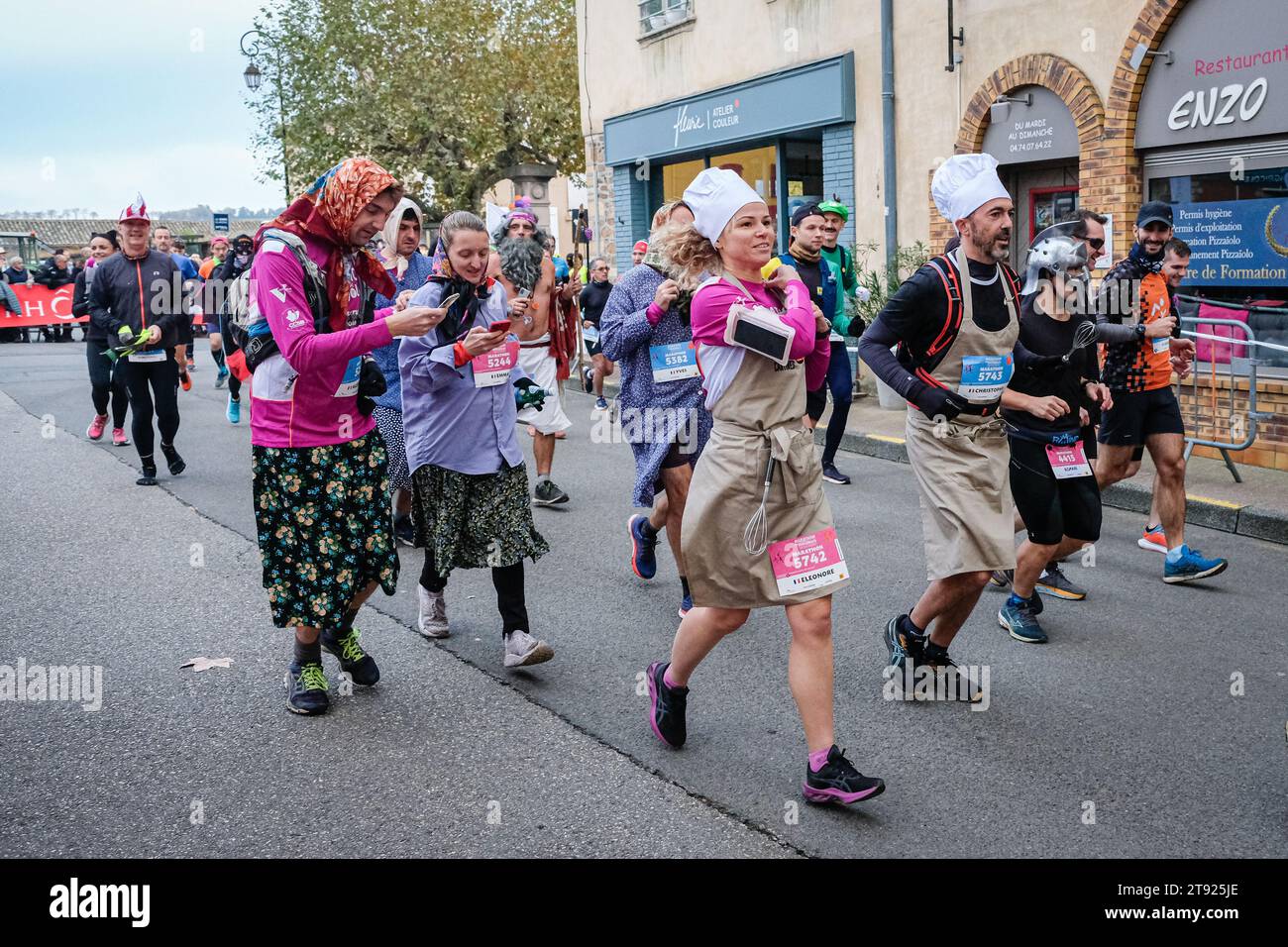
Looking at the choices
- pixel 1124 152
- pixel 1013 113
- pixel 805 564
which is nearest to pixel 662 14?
pixel 1013 113

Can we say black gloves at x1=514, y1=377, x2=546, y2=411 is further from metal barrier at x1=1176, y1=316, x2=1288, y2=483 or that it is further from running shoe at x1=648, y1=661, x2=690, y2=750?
metal barrier at x1=1176, y1=316, x2=1288, y2=483

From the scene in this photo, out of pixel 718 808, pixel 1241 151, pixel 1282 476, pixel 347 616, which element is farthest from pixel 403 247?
pixel 1241 151

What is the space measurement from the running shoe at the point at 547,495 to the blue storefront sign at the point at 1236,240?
549cm

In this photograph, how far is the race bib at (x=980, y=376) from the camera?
183 inches

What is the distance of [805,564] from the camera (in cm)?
387

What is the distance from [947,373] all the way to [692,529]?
51.9 inches

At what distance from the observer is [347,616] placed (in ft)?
16.0

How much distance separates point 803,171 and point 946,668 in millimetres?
12224

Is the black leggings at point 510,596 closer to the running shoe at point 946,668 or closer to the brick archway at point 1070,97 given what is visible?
the running shoe at point 946,668

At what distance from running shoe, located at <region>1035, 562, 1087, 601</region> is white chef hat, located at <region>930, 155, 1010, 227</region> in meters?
2.28

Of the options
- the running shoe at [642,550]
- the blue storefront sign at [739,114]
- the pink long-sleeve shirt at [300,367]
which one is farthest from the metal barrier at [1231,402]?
the blue storefront sign at [739,114]

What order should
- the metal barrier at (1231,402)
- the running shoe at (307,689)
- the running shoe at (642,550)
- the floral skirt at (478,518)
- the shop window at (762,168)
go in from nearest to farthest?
the running shoe at (307,689) → the floral skirt at (478,518) → the running shoe at (642,550) → the metal barrier at (1231,402) → the shop window at (762,168)

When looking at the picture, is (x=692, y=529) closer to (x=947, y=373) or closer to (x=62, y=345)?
(x=947, y=373)

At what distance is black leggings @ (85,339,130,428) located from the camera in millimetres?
11398
